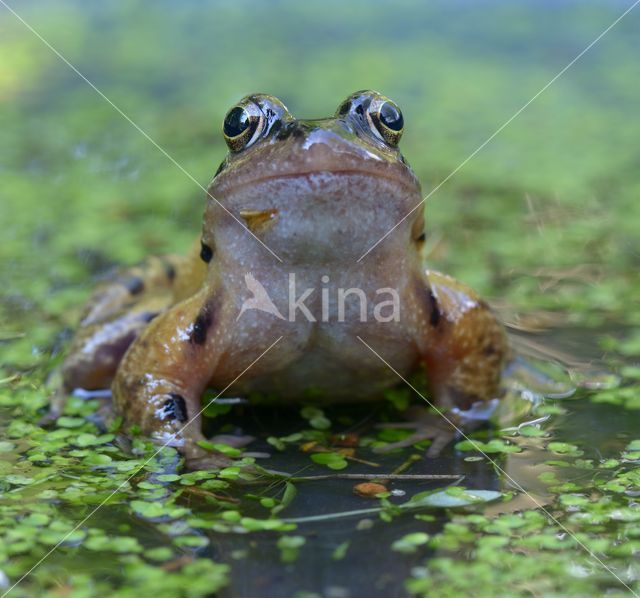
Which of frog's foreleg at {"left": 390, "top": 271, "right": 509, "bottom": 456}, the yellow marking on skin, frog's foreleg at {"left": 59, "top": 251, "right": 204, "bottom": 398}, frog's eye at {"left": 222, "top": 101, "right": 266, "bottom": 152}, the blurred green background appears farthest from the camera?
the blurred green background

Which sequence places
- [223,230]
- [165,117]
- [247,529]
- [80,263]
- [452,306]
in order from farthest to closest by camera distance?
[165,117]
[80,263]
[452,306]
[223,230]
[247,529]

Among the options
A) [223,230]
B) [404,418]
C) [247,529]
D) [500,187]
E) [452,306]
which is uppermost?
[500,187]

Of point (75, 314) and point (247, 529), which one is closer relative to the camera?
point (247, 529)

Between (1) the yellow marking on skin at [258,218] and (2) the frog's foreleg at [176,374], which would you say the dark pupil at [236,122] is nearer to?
(1) the yellow marking on skin at [258,218]

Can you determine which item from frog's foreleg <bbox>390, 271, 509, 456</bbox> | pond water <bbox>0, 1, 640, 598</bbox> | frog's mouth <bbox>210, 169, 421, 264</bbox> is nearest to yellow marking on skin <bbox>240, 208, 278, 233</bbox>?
frog's mouth <bbox>210, 169, 421, 264</bbox>

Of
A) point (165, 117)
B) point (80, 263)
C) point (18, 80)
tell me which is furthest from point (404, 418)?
point (18, 80)

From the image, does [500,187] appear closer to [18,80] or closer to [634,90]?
[634,90]
